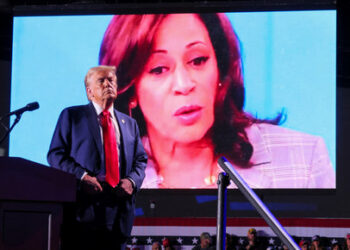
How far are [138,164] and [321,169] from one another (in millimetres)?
2064

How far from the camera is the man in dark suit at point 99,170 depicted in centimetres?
670

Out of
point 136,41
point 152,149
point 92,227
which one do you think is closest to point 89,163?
point 92,227

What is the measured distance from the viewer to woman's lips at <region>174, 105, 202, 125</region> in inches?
302

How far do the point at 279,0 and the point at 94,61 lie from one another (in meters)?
2.29

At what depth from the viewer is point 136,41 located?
7.84 meters

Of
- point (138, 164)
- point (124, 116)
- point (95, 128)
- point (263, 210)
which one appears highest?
point (124, 116)

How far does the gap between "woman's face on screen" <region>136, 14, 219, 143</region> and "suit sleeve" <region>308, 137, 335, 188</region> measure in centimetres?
126

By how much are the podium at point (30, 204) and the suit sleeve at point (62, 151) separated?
3556 mm

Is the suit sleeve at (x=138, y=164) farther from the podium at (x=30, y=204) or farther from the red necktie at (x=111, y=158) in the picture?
the podium at (x=30, y=204)

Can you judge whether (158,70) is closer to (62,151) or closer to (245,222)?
(62,151)

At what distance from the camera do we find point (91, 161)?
6.76m

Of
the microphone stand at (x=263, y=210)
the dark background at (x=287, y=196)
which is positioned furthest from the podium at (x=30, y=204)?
the dark background at (x=287, y=196)

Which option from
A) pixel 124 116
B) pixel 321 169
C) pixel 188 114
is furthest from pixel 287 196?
pixel 124 116

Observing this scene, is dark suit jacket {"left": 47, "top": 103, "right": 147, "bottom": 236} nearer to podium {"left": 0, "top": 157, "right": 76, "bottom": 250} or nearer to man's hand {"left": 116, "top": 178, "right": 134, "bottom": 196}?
man's hand {"left": 116, "top": 178, "right": 134, "bottom": 196}
